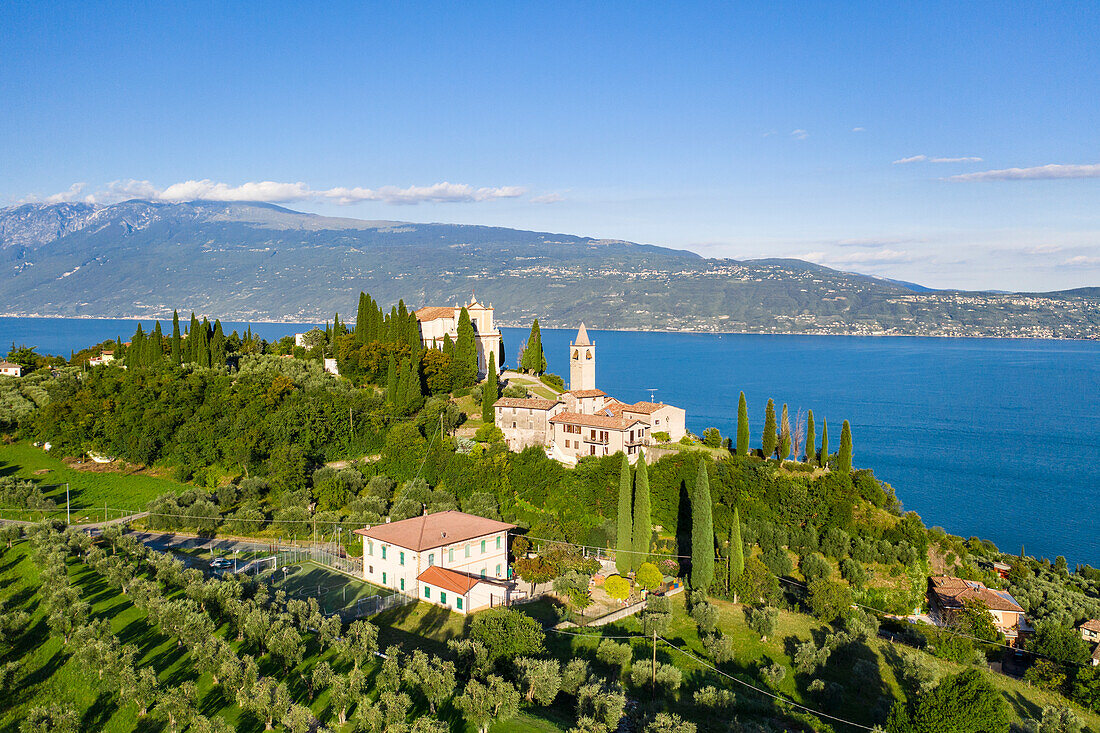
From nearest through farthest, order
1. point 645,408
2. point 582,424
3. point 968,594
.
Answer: point 968,594 → point 582,424 → point 645,408

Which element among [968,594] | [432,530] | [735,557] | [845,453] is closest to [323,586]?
[432,530]

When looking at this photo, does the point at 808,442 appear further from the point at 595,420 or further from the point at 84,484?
the point at 84,484

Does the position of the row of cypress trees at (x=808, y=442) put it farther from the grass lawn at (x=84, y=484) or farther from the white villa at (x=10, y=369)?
the white villa at (x=10, y=369)

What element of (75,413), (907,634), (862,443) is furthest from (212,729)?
(862,443)

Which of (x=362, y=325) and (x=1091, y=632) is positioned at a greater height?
(x=362, y=325)

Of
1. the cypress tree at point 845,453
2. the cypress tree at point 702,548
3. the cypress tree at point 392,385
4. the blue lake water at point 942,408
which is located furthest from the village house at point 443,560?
the blue lake water at point 942,408

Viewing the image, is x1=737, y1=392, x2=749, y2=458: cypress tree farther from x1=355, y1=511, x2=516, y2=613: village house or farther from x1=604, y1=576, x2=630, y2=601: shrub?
x1=355, y1=511, x2=516, y2=613: village house
